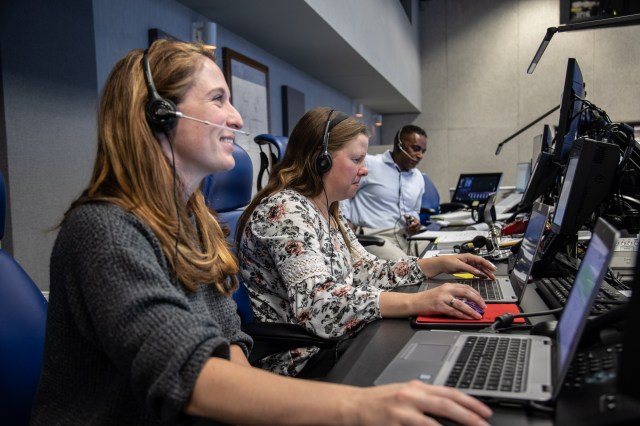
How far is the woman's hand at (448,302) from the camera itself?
3.88ft

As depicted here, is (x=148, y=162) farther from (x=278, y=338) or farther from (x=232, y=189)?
(x=232, y=189)

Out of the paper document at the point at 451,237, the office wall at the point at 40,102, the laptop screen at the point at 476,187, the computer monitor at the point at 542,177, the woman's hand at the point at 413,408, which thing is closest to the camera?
the woman's hand at the point at 413,408

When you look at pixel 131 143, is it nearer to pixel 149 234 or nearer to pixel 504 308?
pixel 149 234

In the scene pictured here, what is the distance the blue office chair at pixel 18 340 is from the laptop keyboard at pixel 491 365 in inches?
28.3

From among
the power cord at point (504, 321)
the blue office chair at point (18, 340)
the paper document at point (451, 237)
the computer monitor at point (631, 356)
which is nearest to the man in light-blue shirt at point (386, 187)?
the paper document at point (451, 237)

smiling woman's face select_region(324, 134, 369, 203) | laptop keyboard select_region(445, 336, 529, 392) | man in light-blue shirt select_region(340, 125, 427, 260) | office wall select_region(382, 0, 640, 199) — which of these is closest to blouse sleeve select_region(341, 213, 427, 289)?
smiling woman's face select_region(324, 134, 369, 203)

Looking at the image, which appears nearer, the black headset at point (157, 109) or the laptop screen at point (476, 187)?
the black headset at point (157, 109)

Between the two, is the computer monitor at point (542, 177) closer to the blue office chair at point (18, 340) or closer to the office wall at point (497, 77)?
the blue office chair at point (18, 340)

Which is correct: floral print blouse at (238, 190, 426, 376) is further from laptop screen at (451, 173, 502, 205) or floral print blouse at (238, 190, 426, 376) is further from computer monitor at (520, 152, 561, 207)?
laptop screen at (451, 173, 502, 205)

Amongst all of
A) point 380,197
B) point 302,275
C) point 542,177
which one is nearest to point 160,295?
point 302,275

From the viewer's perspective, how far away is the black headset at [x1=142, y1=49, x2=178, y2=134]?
2.90 ft

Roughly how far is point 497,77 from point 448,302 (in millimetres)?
6867

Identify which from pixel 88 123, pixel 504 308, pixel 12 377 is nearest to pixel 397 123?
pixel 88 123

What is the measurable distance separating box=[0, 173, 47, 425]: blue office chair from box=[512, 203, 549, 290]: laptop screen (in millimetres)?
1087
